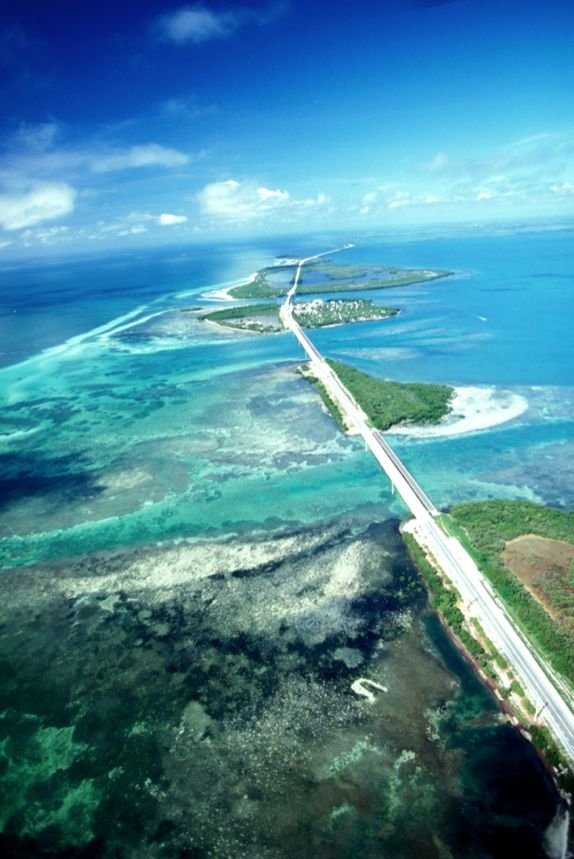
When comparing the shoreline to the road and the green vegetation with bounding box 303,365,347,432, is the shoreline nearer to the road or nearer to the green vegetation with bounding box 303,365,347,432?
the green vegetation with bounding box 303,365,347,432

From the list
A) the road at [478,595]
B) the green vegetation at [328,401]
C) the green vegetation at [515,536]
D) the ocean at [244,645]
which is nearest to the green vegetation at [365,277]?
the green vegetation at [328,401]

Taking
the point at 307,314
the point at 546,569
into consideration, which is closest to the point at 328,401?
the point at 546,569

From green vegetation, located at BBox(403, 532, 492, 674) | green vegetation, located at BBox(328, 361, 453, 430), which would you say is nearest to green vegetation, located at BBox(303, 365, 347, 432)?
green vegetation, located at BBox(328, 361, 453, 430)

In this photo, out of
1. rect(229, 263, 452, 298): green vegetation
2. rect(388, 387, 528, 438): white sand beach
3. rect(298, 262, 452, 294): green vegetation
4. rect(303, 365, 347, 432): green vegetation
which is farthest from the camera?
rect(298, 262, 452, 294): green vegetation

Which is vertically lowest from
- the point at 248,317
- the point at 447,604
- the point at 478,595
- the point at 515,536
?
the point at 447,604

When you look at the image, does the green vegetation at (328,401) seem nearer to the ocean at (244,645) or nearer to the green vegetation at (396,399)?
the ocean at (244,645)

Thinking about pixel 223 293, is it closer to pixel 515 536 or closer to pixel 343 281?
pixel 343 281
